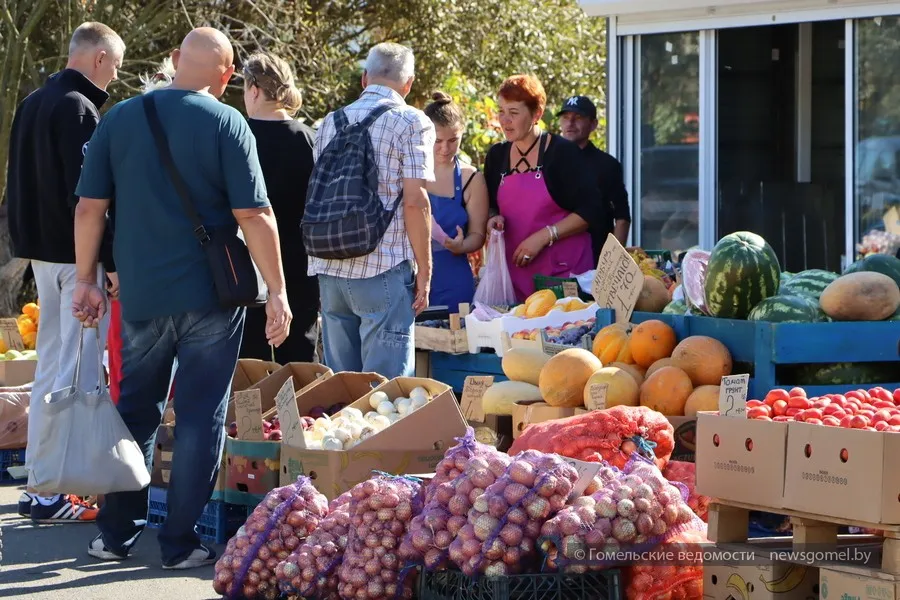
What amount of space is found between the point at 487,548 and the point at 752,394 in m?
1.87

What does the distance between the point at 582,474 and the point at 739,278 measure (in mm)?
1817

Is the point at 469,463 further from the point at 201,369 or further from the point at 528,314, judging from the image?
the point at 528,314

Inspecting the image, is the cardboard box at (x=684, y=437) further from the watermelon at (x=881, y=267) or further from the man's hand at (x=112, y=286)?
the man's hand at (x=112, y=286)

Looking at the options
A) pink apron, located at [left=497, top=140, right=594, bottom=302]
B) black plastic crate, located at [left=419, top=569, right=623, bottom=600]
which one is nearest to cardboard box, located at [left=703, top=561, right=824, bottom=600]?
black plastic crate, located at [left=419, top=569, right=623, bottom=600]

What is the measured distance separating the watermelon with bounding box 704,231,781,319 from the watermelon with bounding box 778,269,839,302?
14cm

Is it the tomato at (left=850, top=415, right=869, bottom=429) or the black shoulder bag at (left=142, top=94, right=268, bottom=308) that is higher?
the black shoulder bag at (left=142, top=94, right=268, bottom=308)

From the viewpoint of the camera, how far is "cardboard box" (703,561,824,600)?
3957 millimetres

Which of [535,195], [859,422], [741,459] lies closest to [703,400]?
[741,459]

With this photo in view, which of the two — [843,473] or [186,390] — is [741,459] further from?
[186,390]

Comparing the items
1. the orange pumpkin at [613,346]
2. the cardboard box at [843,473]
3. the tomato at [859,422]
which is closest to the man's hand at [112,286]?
the orange pumpkin at [613,346]

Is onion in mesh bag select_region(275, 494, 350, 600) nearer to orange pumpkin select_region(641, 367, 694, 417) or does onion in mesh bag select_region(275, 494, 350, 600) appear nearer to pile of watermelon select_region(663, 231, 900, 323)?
orange pumpkin select_region(641, 367, 694, 417)

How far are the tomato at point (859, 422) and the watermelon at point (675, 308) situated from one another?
233cm

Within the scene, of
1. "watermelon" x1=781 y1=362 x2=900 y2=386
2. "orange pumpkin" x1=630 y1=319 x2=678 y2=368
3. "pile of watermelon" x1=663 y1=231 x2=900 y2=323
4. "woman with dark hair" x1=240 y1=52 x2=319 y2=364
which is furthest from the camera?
"woman with dark hair" x1=240 y1=52 x2=319 y2=364

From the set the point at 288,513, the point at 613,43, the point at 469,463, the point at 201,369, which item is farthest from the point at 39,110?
the point at 613,43
